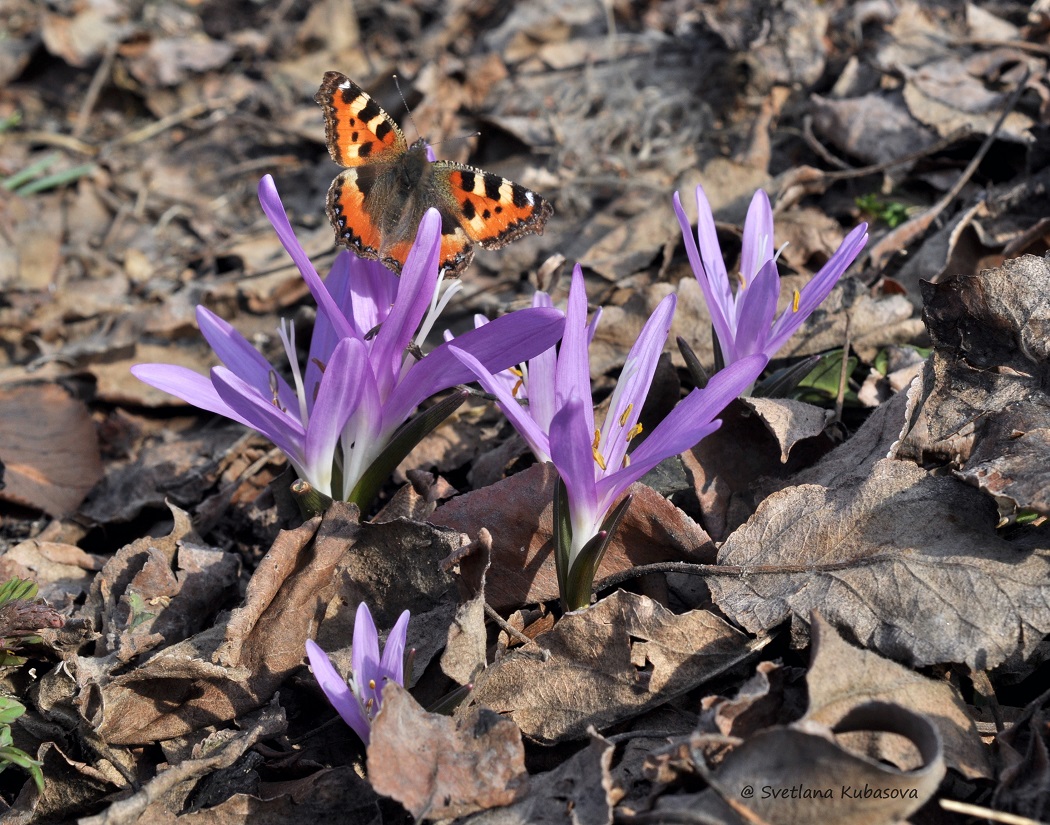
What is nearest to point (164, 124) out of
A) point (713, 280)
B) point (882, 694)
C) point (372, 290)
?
point (372, 290)

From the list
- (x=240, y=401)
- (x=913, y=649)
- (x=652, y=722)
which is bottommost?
(x=652, y=722)

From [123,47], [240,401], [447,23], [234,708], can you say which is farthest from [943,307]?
[123,47]

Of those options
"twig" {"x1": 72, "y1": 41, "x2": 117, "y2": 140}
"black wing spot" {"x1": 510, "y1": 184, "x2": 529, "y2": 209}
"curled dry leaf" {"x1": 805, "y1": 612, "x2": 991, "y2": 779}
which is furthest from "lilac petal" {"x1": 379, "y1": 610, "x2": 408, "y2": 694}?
"twig" {"x1": 72, "y1": 41, "x2": 117, "y2": 140}

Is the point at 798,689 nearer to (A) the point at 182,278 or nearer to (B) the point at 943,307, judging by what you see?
(B) the point at 943,307

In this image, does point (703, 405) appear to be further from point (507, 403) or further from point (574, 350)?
point (507, 403)

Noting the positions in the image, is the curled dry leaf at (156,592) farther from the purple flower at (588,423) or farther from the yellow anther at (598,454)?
the yellow anther at (598,454)

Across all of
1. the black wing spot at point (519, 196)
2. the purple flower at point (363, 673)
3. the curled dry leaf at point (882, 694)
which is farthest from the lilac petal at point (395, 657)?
the black wing spot at point (519, 196)
